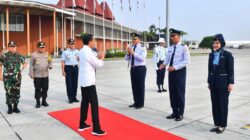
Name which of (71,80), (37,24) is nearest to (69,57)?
(71,80)

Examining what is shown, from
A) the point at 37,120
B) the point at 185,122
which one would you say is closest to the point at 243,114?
the point at 185,122

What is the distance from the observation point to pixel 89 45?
5199 mm

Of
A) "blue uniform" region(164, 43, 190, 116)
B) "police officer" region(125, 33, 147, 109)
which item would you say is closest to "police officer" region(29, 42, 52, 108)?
"police officer" region(125, 33, 147, 109)

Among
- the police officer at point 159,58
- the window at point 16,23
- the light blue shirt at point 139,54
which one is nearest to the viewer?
the light blue shirt at point 139,54

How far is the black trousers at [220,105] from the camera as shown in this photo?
525 centimetres

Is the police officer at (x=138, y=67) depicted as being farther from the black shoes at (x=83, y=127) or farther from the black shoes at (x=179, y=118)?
the black shoes at (x=83, y=127)

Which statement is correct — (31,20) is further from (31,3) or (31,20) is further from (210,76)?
(210,76)

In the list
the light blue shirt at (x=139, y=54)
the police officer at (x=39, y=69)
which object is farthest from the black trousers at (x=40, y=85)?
the light blue shirt at (x=139, y=54)

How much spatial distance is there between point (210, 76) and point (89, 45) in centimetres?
234

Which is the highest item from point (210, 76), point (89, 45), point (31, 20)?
point (31, 20)

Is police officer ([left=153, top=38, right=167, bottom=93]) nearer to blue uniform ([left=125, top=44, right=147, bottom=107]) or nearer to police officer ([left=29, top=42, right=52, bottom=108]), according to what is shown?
blue uniform ([left=125, top=44, right=147, bottom=107])

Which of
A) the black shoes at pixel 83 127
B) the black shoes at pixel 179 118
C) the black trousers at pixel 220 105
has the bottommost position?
the black shoes at pixel 83 127

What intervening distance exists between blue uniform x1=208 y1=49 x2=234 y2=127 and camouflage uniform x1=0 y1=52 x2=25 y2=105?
14.7 ft

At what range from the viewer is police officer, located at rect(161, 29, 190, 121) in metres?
6.11
